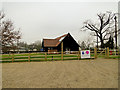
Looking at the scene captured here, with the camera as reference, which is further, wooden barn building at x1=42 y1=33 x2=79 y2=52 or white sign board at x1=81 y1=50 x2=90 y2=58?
wooden barn building at x1=42 y1=33 x2=79 y2=52

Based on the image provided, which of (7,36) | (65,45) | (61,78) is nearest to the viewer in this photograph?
(61,78)

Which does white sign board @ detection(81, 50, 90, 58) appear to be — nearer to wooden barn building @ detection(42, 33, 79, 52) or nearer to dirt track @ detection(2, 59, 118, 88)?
dirt track @ detection(2, 59, 118, 88)

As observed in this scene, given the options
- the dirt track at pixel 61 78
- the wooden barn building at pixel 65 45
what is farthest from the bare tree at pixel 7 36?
the wooden barn building at pixel 65 45

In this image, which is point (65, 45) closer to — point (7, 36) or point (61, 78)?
point (7, 36)

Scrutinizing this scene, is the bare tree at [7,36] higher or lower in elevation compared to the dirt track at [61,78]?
higher

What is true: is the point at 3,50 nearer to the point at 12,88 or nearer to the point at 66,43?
the point at 12,88

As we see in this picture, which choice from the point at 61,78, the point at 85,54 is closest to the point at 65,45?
the point at 85,54

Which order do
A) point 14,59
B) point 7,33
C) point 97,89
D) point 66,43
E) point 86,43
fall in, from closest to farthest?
1. point 97,89
2. point 7,33
3. point 14,59
4. point 66,43
5. point 86,43

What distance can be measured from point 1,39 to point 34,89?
27.5ft

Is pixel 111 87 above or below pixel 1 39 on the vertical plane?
below

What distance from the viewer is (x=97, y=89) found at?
10.7ft

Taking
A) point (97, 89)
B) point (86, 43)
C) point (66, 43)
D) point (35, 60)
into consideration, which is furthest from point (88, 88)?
point (86, 43)

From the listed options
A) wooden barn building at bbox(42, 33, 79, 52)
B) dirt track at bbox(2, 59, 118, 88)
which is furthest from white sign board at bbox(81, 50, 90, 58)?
wooden barn building at bbox(42, 33, 79, 52)

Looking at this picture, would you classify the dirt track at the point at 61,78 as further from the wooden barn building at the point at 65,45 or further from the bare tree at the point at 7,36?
the wooden barn building at the point at 65,45
